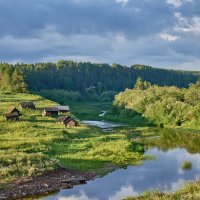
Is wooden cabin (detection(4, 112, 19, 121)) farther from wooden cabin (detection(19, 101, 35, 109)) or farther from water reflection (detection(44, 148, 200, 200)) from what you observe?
water reflection (detection(44, 148, 200, 200))

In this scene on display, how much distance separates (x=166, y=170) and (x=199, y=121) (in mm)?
52960

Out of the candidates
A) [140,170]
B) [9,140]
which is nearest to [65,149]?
[9,140]

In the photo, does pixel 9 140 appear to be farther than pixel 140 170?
Yes

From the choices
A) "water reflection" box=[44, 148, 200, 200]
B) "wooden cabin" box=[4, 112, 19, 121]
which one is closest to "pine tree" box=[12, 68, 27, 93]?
"wooden cabin" box=[4, 112, 19, 121]

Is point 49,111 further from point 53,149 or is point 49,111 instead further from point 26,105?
point 53,149

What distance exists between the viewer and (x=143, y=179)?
55.0 metres

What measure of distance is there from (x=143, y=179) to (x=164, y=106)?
73830 millimetres

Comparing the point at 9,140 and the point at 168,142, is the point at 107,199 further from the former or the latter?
the point at 168,142

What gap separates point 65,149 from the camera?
68.5 metres

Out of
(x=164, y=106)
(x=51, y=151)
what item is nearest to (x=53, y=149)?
(x=51, y=151)

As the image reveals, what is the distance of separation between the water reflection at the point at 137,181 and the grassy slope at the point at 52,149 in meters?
3.66

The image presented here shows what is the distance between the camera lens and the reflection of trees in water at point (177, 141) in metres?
80.8

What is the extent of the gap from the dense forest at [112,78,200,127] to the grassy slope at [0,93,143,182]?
36.8m

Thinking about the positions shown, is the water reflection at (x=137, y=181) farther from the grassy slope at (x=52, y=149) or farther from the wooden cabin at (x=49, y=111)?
the wooden cabin at (x=49, y=111)
